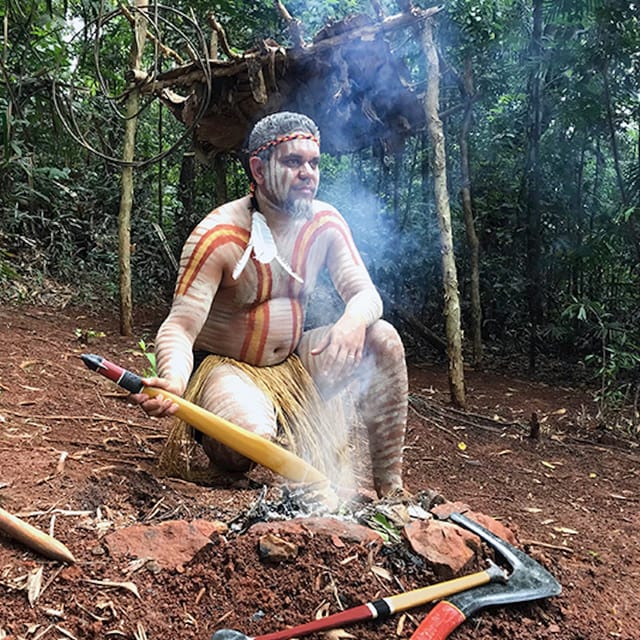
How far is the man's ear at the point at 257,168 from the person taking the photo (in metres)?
2.41

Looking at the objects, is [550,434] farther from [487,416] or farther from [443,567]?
[443,567]

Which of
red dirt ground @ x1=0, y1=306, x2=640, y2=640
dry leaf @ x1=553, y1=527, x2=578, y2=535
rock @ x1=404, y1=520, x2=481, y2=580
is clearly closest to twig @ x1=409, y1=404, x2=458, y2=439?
red dirt ground @ x1=0, y1=306, x2=640, y2=640

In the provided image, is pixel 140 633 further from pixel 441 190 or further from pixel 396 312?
pixel 396 312

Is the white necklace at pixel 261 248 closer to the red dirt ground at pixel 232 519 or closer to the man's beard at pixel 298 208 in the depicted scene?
the man's beard at pixel 298 208

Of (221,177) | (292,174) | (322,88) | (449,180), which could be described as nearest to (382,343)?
(292,174)

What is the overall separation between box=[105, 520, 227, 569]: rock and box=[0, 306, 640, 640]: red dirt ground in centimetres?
3

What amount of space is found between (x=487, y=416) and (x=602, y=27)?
3.04 m

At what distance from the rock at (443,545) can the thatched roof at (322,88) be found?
2714 mm

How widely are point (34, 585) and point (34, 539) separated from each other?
0.37ft

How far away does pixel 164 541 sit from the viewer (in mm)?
1499

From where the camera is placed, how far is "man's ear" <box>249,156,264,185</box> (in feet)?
7.91

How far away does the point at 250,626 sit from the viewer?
51.9 inches

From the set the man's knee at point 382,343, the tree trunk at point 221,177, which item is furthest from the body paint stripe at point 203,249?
the tree trunk at point 221,177

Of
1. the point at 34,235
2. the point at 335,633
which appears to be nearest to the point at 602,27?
the point at 335,633
